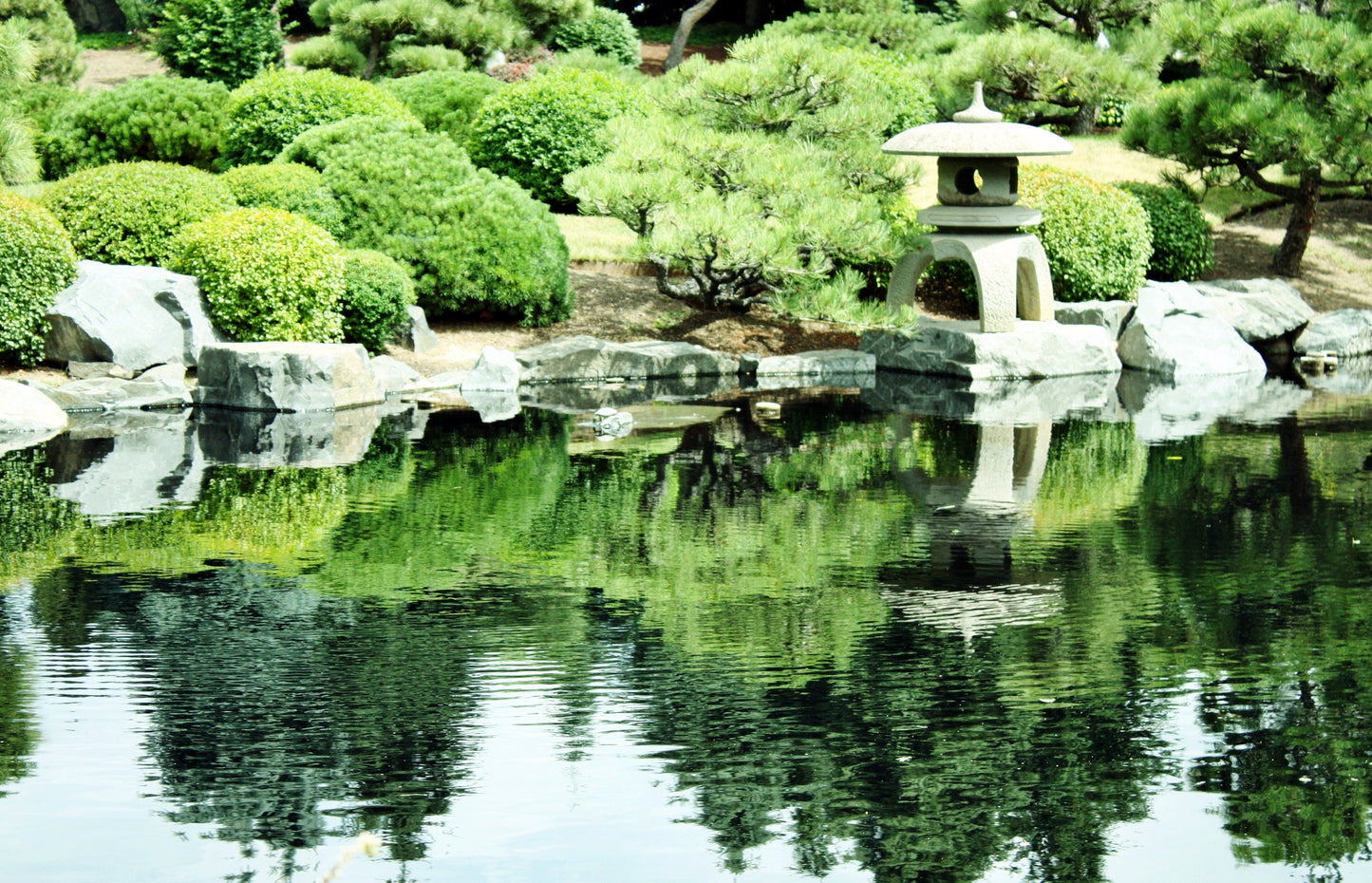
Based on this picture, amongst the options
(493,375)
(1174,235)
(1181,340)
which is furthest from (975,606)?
(1174,235)

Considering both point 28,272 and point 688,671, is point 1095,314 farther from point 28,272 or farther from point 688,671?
point 688,671

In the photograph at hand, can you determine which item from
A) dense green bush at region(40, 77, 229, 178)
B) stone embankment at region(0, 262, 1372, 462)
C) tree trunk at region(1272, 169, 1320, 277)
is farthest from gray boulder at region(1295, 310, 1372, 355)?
dense green bush at region(40, 77, 229, 178)

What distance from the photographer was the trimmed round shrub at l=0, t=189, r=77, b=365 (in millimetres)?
12125

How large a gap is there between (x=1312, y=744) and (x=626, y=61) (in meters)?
22.4

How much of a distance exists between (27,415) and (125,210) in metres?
2.98

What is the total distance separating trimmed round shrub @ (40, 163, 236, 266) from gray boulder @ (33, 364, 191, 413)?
1616 millimetres

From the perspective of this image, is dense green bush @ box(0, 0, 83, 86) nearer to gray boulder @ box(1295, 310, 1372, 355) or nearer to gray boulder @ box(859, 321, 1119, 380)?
gray boulder @ box(859, 321, 1119, 380)

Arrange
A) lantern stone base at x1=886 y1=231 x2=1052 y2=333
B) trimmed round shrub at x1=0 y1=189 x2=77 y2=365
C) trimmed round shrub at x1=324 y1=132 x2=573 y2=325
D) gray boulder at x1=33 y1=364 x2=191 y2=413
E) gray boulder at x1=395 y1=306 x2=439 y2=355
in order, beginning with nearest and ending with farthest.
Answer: gray boulder at x1=33 y1=364 x2=191 y2=413
trimmed round shrub at x1=0 y1=189 x2=77 y2=365
lantern stone base at x1=886 y1=231 x2=1052 y2=333
gray boulder at x1=395 y1=306 x2=439 y2=355
trimmed round shrub at x1=324 y1=132 x2=573 y2=325

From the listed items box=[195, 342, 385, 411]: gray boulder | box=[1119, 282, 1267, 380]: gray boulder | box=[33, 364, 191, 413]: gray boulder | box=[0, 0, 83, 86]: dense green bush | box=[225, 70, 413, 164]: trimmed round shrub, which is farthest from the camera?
box=[0, 0, 83, 86]: dense green bush

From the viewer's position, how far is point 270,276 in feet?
40.8

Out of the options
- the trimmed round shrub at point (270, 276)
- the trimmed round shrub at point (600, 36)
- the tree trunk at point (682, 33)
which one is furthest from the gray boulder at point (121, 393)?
the tree trunk at point (682, 33)

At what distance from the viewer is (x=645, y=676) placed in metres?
5.55

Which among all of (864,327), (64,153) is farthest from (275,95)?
(864,327)

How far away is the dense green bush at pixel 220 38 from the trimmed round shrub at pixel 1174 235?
1123cm
